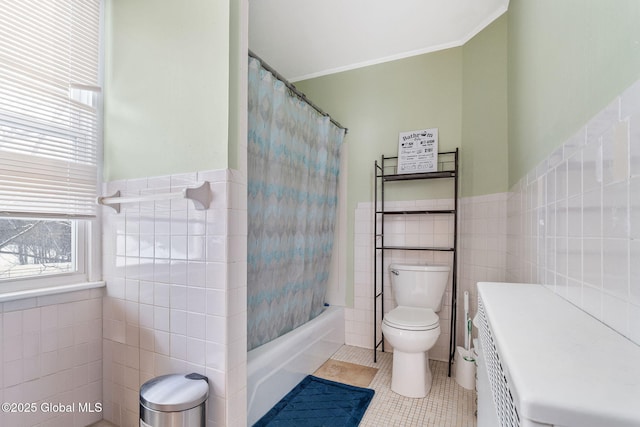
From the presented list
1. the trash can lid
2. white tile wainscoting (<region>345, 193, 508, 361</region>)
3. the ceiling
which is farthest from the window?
white tile wainscoting (<region>345, 193, 508, 361</region>)

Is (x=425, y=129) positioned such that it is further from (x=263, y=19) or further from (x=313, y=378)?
(x=313, y=378)

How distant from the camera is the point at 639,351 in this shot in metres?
0.50

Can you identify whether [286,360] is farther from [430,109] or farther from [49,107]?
[430,109]

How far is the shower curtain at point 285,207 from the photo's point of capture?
5.57ft

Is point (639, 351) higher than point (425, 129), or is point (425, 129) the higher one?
point (425, 129)

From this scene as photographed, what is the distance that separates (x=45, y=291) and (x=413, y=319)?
6.55ft

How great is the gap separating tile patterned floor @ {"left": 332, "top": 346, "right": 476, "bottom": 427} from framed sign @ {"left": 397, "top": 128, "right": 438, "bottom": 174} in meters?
1.54

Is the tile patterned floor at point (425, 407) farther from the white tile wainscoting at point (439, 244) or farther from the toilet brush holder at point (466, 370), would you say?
the white tile wainscoting at point (439, 244)

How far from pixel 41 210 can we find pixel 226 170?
3.07ft

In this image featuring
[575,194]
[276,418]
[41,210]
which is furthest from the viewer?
[276,418]

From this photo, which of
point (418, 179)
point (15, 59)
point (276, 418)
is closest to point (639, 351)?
point (276, 418)

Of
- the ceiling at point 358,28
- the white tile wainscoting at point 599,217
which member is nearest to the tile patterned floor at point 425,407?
the white tile wainscoting at point 599,217

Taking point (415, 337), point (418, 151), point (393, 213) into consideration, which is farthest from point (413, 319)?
point (418, 151)

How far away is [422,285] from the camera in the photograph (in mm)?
2238
